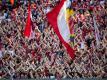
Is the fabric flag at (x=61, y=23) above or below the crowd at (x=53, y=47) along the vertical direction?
above

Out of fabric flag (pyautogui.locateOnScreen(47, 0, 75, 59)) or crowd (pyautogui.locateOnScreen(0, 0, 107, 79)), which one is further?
crowd (pyautogui.locateOnScreen(0, 0, 107, 79))

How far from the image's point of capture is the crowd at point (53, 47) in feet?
73.9

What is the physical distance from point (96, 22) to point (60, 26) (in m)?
8.65

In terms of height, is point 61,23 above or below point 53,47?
above

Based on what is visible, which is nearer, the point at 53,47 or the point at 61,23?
the point at 61,23

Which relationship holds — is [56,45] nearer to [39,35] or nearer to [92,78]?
[39,35]

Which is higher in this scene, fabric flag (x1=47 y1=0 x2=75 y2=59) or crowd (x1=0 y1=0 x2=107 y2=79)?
fabric flag (x1=47 y1=0 x2=75 y2=59)

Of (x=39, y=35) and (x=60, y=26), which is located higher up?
(x=60, y=26)

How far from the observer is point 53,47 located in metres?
24.0

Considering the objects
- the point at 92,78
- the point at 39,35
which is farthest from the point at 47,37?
the point at 92,78

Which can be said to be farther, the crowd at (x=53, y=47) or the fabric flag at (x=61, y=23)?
the crowd at (x=53, y=47)

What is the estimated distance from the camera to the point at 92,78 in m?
21.5

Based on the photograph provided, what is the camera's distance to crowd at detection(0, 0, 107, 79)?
2253 cm

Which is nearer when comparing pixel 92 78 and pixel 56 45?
pixel 92 78
